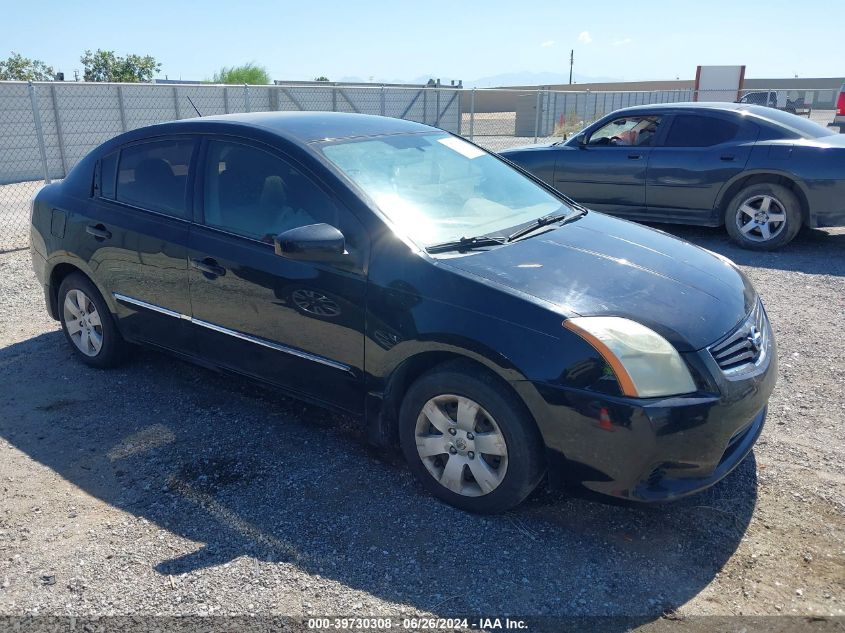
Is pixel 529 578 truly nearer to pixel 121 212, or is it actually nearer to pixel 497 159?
pixel 497 159

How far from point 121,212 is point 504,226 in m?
2.42

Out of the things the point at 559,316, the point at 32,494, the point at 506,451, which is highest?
the point at 559,316

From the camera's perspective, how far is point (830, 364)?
4.90 meters

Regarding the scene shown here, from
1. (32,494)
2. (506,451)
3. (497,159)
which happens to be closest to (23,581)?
(32,494)

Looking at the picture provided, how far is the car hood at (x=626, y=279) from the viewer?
9.96ft

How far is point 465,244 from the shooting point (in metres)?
3.47

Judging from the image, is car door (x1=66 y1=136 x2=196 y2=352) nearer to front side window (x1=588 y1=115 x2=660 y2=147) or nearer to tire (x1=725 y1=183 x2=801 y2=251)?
front side window (x1=588 y1=115 x2=660 y2=147)

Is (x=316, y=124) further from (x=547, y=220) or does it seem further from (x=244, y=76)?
(x=244, y=76)

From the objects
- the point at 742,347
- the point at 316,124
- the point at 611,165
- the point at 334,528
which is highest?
the point at 316,124

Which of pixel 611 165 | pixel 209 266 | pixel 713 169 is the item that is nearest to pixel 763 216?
pixel 713 169

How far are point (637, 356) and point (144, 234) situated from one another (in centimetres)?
297

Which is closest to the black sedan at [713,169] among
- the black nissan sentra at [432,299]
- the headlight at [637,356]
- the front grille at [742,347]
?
the black nissan sentra at [432,299]

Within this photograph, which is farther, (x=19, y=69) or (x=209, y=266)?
(x=19, y=69)

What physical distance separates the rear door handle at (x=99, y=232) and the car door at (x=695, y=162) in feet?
20.3
